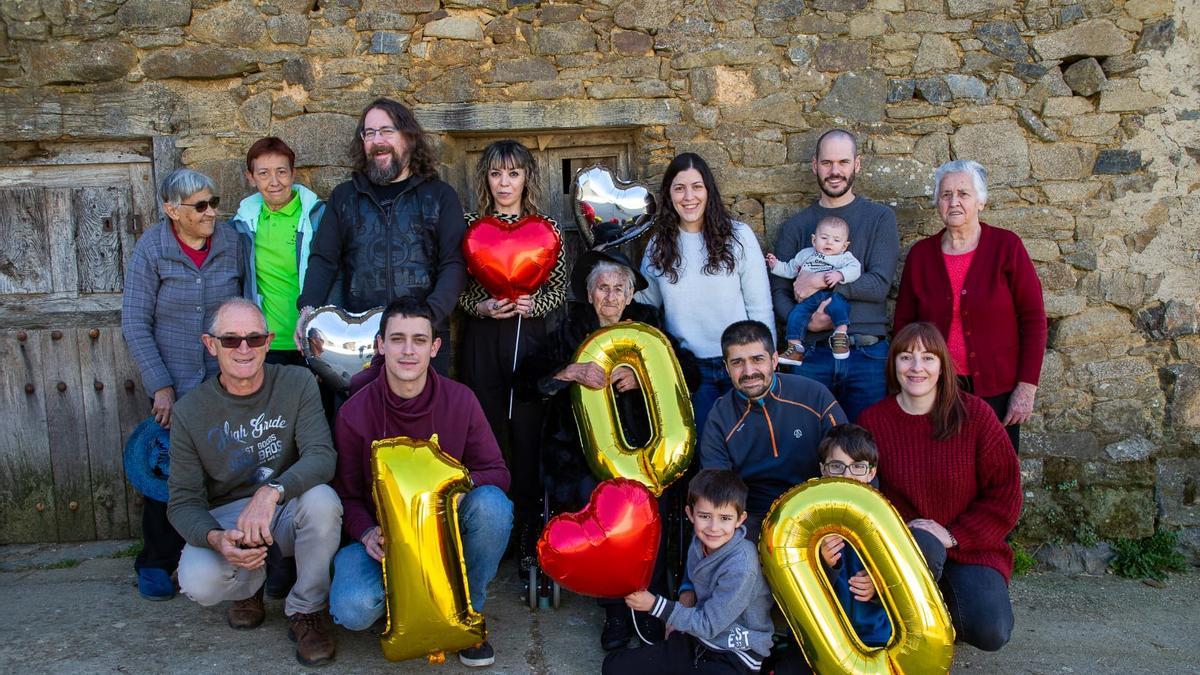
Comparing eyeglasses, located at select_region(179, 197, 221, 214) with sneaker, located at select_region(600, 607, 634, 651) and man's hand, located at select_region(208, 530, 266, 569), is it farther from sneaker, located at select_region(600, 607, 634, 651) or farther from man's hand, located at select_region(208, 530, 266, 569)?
sneaker, located at select_region(600, 607, 634, 651)

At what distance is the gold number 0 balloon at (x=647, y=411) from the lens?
3217 mm

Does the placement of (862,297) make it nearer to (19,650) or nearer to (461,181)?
(461,181)

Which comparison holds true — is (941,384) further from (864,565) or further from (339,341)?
(339,341)

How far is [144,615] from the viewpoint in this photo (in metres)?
3.53

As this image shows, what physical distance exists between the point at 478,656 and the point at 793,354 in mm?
1755

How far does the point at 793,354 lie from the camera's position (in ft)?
12.4

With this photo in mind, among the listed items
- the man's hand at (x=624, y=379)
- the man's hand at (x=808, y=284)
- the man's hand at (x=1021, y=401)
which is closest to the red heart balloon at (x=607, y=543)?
the man's hand at (x=624, y=379)

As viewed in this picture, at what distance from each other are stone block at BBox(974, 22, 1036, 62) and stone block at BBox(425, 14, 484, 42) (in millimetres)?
2353

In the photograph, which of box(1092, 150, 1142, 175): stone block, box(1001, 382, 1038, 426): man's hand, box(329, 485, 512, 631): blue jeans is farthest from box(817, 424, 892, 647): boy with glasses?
box(1092, 150, 1142, 175): stone block

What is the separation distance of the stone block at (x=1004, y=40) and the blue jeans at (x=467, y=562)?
121 inches

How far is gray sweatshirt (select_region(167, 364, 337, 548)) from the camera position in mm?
3104

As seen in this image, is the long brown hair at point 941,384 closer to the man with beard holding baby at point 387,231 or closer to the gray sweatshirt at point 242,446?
the man with beard holding baby at point 387,231

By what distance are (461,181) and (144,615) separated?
239 cm

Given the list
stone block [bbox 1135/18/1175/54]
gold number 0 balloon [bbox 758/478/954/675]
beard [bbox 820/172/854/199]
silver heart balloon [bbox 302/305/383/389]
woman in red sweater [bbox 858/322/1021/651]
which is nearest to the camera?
gold number 0 balloon [bbox 758/478/954/675]
